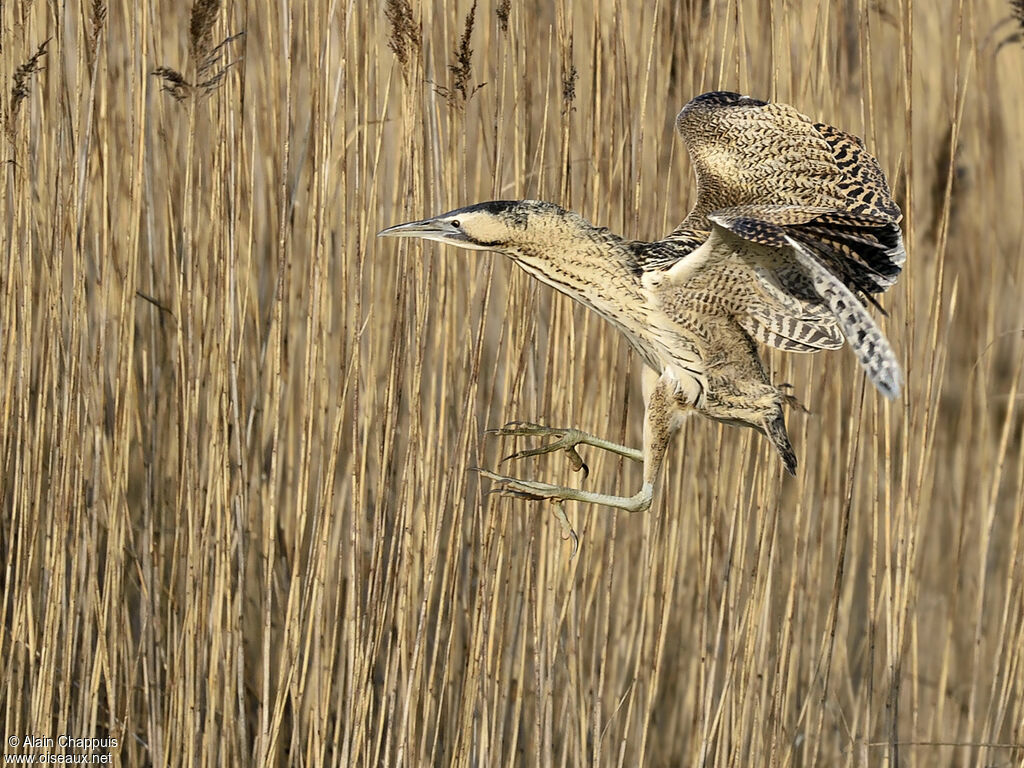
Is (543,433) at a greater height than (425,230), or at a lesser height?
lesser

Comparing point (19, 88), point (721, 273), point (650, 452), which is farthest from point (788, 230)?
point (19, 88)

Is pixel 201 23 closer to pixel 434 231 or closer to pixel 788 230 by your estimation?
pixel 434 231

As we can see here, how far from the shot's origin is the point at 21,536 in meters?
1.92

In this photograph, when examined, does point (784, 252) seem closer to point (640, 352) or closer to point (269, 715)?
point (640, 352)

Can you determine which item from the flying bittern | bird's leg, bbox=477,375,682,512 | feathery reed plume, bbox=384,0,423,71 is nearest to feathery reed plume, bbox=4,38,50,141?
feathery reed plume, bbox=384,0,423,71

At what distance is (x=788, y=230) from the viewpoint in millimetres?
1590

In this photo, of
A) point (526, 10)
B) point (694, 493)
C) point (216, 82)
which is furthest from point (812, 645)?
point (216, 82)

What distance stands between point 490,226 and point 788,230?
342mm

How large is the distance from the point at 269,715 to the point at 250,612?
0.43 meters

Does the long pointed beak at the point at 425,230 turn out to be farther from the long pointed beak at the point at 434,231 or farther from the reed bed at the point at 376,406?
the reed bed at the point at 376,406

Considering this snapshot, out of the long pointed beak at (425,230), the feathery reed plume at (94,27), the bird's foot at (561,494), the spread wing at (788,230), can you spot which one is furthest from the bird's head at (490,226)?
the feathery reed plume at (94,27)

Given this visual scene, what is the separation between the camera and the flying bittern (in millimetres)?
1606

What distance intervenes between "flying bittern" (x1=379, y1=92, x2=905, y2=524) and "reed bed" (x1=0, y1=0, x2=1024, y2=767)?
16cm

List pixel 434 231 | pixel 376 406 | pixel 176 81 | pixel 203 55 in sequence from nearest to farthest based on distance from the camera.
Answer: pixel 434 231
pixel 203 55
pixel 176 81
pixel 376 406
